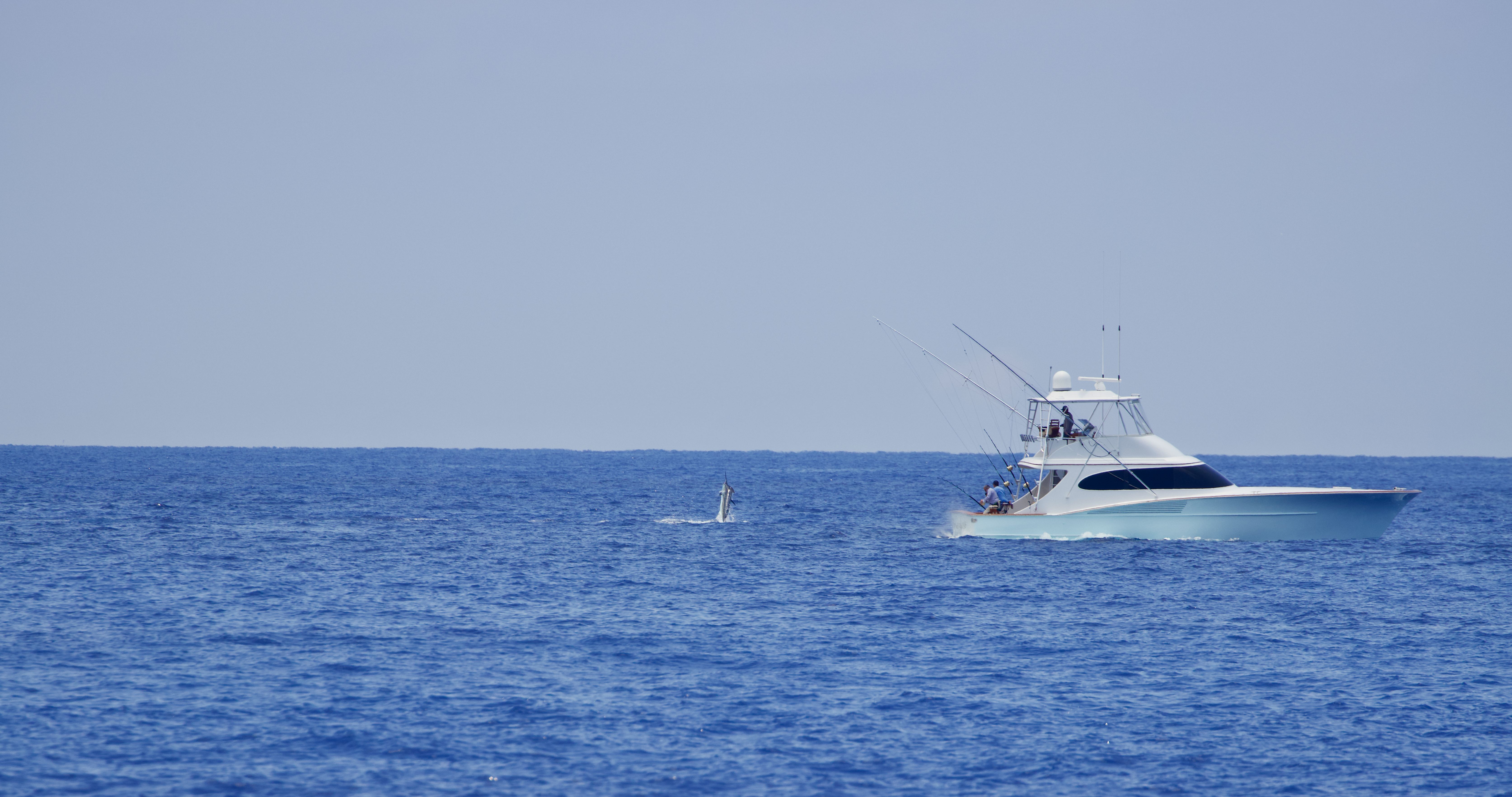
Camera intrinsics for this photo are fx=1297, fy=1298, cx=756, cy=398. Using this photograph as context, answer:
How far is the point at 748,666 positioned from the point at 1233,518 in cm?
2263

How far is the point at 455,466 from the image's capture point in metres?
171

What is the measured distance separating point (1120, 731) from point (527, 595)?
1700 centimetres

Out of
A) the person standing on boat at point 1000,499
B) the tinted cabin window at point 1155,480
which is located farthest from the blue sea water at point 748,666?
the tinted cabin window at point 1155,480

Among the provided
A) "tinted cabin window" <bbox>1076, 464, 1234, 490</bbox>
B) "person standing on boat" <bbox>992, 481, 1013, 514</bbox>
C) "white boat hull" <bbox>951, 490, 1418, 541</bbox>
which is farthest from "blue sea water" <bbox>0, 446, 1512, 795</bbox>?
"tinted cabin window" <bbox>1076, 464, 1234, 490</bbox>

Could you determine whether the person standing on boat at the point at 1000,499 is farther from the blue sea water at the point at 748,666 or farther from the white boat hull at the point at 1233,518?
the blue sea water at the point at 748,666

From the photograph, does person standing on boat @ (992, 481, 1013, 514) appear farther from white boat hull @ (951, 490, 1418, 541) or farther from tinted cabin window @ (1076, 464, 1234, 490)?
tinted cabin window @ (1076, 464, 1234, 490)

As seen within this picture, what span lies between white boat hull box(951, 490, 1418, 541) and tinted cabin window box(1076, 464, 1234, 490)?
0.61m

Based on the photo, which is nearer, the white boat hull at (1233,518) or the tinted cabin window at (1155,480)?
the white boat hull at (1233,518)

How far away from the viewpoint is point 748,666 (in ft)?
77.7

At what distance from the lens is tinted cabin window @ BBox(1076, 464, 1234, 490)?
134ft

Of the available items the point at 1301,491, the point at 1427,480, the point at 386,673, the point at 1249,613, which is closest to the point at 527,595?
the point at 386,673

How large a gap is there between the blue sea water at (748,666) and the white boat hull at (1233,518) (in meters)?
0.63

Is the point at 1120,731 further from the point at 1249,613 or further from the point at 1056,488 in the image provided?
the point at 1056,488

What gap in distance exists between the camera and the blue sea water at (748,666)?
17.3 m
